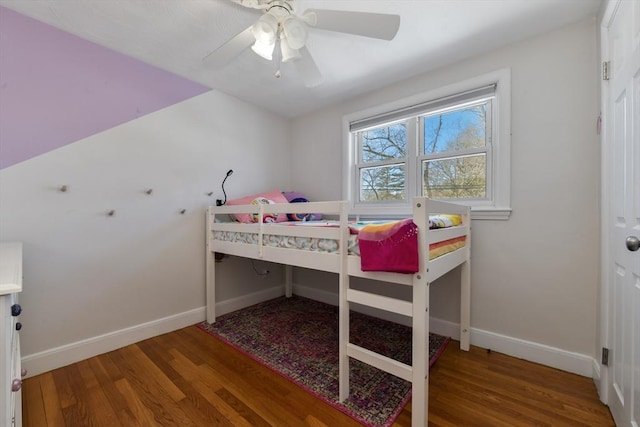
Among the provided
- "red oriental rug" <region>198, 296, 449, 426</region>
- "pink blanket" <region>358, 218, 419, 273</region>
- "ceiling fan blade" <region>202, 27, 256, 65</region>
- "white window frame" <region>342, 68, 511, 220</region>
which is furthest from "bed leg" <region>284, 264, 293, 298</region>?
"ceiling fan blade" <region>202, 27, 256, 65</region>

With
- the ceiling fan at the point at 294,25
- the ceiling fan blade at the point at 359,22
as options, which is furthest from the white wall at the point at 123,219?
the ceiling fan blade at the point at 359,22

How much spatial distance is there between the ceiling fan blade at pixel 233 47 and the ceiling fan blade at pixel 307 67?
0.27 m

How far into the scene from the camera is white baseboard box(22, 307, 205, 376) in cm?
162

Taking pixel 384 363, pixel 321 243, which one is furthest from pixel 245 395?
pixel 321 243

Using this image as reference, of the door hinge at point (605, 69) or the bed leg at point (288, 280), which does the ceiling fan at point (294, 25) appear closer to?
the door hinge at point (605, 69)

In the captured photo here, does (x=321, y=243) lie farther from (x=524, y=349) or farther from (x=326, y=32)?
(x=524, y=349)

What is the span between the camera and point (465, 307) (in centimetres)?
188

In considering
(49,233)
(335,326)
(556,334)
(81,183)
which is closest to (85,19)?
(81,183)

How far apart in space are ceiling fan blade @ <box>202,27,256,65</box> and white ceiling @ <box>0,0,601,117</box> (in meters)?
0.10

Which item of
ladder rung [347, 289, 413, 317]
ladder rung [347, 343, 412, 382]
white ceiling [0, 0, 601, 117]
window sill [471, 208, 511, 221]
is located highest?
white ceiling [0, 0, 601, 117]

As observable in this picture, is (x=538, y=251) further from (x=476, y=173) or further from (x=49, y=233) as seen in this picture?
(x=49, y=233)

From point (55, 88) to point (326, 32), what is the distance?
5.63 ft

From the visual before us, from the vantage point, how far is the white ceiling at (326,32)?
1469mm

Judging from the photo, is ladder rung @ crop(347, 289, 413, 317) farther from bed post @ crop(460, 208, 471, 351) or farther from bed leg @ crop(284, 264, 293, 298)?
bed leg @ crop(284, 264, 293, 298)
